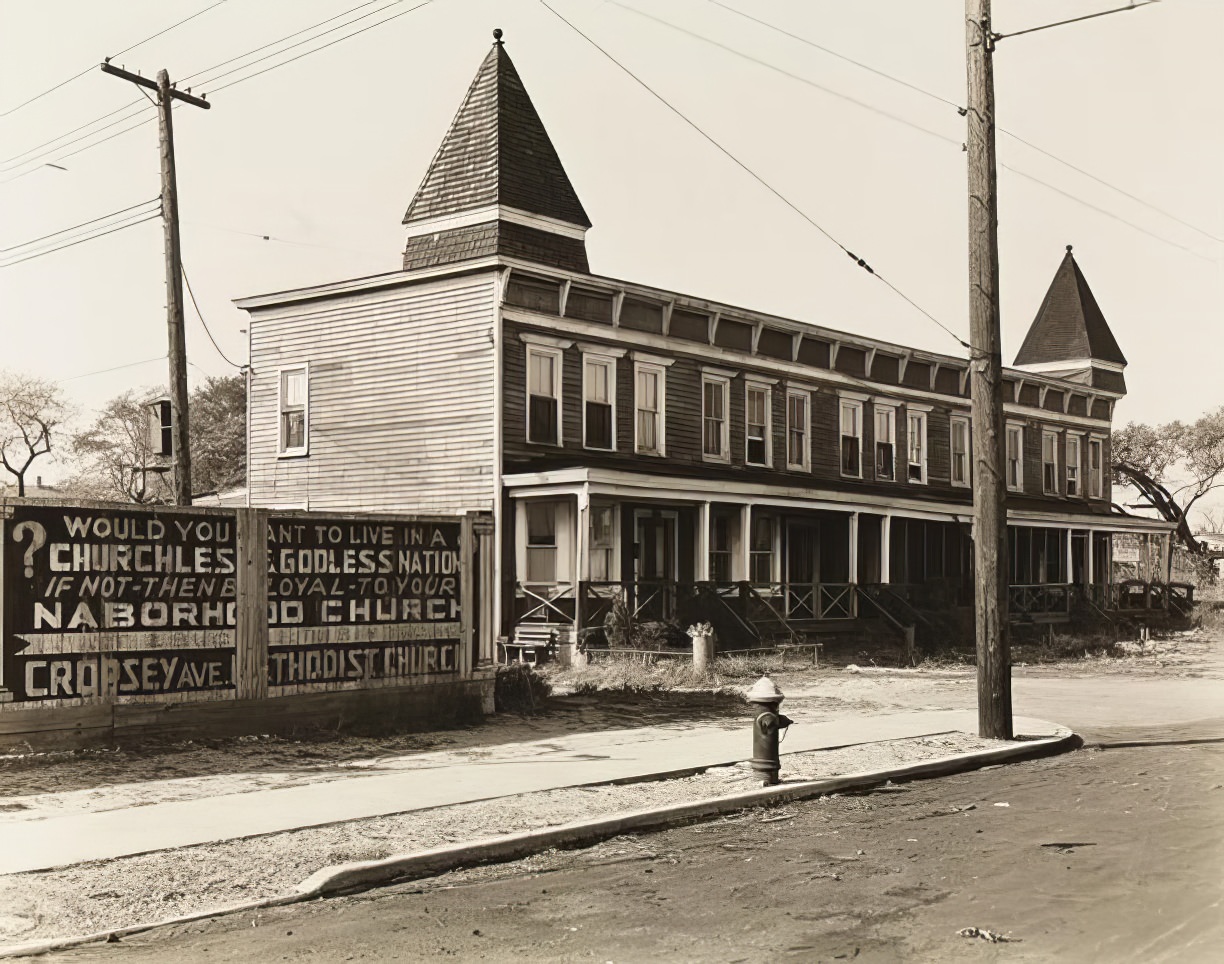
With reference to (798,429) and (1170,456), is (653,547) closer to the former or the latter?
(798,429)

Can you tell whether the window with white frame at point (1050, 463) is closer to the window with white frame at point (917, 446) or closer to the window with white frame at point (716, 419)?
the window with white frame at point (917, 446)

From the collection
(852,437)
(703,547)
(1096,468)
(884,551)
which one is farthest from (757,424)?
(1096,468)

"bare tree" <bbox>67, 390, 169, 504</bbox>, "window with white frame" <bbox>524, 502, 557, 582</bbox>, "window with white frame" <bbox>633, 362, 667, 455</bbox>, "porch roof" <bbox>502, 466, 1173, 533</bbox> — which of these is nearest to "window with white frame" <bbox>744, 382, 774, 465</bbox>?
"porch roof" <bbox>502, 466, 1173, 533</bbox>

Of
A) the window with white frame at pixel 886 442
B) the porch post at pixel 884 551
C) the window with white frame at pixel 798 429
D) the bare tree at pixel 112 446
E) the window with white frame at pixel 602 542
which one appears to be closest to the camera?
the window with white frame at pixel 602 542

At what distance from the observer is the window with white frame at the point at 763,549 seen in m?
32.2

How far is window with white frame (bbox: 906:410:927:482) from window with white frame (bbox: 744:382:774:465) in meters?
6.43

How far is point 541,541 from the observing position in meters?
27.2

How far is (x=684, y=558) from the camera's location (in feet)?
99.5

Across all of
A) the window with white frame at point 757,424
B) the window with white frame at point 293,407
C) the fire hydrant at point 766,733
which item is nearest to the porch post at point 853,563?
the window with white frame at point 757,424

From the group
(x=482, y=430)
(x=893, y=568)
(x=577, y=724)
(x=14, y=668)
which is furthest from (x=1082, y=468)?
(x=14, y=668)

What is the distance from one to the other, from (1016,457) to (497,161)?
2118cm

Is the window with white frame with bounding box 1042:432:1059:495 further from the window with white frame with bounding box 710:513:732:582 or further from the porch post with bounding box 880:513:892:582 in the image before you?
the window with white frame with bounding box 710:513:732:582

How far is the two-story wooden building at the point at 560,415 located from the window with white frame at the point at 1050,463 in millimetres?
8258

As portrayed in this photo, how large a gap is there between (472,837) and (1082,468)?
130 feet
